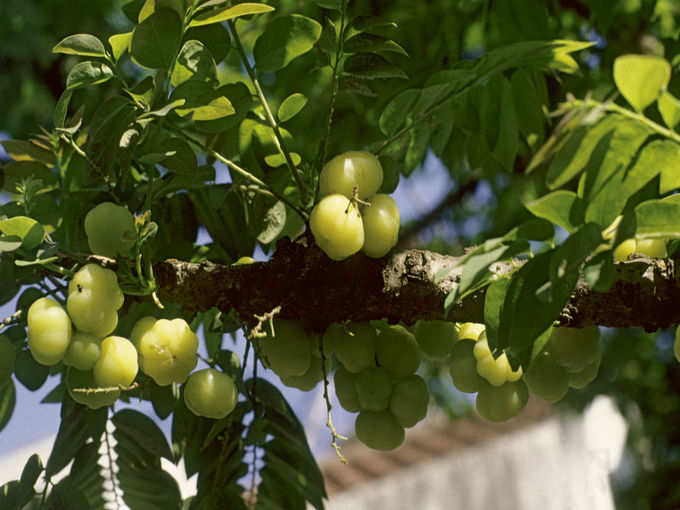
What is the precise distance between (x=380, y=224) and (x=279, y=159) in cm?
20

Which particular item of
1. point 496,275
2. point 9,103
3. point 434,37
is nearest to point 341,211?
point 496,275

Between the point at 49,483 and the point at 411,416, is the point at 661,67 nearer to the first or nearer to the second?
the point at 411,416

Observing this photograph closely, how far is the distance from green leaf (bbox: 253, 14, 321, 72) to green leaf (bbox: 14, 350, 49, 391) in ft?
1.39

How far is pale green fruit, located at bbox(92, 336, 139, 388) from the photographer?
754 millimetres

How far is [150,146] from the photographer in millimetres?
875

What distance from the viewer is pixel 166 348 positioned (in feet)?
2.54

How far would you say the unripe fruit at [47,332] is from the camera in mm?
720

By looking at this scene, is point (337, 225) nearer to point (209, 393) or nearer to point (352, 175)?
point (352, 175)

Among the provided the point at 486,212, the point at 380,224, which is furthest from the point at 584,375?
the point at 486,212

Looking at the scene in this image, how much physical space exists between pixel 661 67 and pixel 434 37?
1.29 meters

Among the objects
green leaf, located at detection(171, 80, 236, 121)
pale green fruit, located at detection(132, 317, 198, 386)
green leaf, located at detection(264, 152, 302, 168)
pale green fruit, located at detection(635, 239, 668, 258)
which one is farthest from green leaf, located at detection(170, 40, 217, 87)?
pale green fruit, located at detection(635, 239, 668, 258)

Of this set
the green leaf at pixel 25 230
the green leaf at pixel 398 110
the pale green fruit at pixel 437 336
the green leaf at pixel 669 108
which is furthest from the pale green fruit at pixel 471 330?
the green leaf at pixel 25 230

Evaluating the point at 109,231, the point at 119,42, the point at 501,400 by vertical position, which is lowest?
the point at 501,400

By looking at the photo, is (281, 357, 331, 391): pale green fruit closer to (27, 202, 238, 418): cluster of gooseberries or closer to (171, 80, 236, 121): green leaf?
(27, 202, 238, 418): cluster of gooseberries
